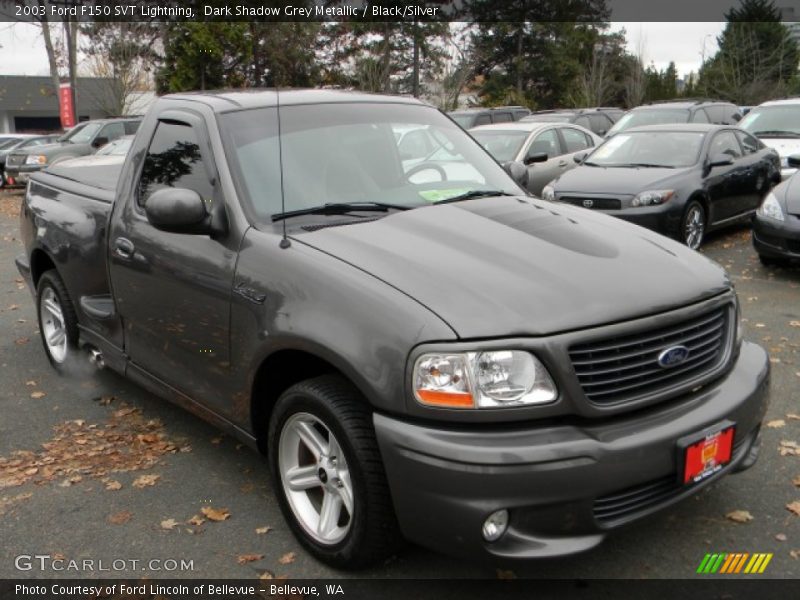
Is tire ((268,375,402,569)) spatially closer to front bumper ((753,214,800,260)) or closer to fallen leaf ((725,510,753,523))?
fallen leaf ((725,510,753,523))

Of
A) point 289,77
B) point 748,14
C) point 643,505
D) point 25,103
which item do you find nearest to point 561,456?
point 643,505

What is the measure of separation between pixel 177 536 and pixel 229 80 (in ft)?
104

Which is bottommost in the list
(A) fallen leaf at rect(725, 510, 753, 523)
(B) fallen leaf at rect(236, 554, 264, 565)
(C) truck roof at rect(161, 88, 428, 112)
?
(B) fallen leaf at rect(236, 554, 264, 565)

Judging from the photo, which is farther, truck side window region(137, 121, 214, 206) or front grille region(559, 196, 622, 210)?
front grille region(559, 196, 622, 210)

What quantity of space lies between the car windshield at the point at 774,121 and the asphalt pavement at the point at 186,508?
376 inches

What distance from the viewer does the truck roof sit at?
400 cm

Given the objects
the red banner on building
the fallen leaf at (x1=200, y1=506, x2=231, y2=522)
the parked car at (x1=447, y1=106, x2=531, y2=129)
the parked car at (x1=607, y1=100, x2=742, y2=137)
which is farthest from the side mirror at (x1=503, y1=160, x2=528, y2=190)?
the red banner on building

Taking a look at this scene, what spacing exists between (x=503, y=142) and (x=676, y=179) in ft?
12.3

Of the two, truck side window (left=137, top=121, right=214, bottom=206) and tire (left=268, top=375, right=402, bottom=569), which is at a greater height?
truck side window (left=137, top=121, right=214, bottom=206)

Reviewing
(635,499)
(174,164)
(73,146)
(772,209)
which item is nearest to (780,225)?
(772,209)

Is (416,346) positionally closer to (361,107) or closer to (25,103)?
(361,107)

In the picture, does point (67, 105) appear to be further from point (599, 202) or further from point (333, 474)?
point (333, 474)

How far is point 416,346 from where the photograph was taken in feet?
8.82

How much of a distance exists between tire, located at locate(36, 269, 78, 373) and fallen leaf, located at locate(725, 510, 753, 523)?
4036 mm
